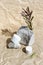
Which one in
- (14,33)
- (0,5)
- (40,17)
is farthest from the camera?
(0,5)

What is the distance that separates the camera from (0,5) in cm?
214

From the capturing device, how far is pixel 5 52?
163cm

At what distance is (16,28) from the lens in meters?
1.87

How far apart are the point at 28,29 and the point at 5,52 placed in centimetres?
27

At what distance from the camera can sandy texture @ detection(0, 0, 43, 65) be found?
1568 millimetres

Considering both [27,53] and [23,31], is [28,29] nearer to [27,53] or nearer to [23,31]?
[23,31]

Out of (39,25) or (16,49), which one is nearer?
(16,49)

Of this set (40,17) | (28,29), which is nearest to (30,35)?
(28,29)

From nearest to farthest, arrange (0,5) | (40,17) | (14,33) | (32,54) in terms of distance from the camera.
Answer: (32,54) → (14,33) → (40,17) → (0,5)

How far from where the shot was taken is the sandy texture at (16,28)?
5.15 ft

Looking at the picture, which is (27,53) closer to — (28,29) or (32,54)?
(32,54)

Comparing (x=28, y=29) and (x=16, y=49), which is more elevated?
(x=28, y=29)

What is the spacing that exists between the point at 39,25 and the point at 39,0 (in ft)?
1.40

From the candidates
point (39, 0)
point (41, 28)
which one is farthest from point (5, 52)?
point (39, 0)
